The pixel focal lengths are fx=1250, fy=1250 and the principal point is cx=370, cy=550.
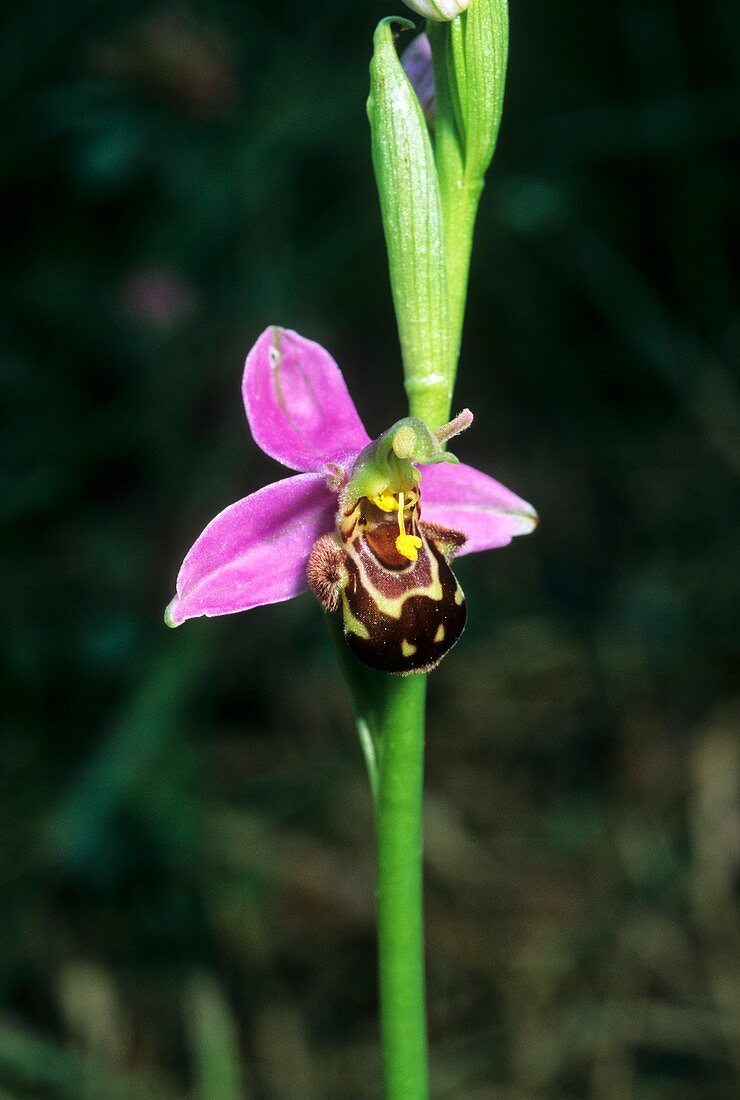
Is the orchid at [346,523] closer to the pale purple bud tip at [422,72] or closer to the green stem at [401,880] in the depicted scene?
the green stem at [401,880]

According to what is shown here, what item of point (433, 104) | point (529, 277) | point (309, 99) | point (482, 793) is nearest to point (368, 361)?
point (529, 277)

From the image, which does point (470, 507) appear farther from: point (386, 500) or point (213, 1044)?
point (213, 1044)

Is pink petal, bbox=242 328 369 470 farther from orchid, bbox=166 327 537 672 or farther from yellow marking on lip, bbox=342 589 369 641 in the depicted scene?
yellow marking on lip, bbox=342 589 369 641

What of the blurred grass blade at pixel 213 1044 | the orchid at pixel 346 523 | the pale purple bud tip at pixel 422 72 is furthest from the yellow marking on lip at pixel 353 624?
the blurred grass blade at pixel 213 1044

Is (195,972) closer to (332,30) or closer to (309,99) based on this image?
(309,99)

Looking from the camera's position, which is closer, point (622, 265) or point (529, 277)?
point (622, 265)

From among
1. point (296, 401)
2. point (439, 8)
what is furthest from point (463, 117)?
point (296, 401)
